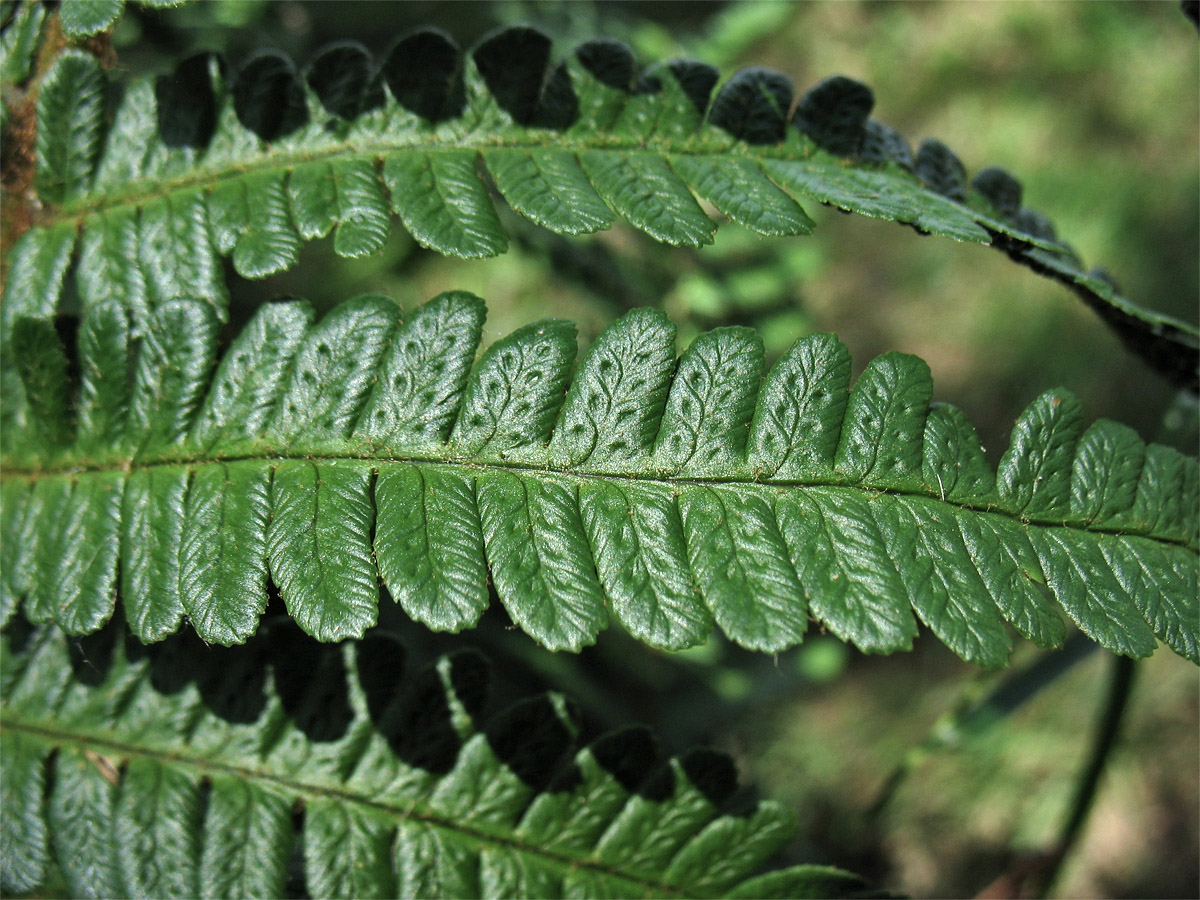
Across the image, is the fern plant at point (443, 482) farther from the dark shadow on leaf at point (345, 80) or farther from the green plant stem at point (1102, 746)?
the green plant stem at point (1102, 746)

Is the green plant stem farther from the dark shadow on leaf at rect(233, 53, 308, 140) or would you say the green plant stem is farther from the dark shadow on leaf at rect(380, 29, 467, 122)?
the dark shadow on leaf at rect(233, 53, 308, 140)

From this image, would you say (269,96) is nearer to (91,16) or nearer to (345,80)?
(345,80)

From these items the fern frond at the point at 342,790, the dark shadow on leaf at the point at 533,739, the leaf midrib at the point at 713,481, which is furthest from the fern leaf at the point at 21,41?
the dark shadow on leaf at the point at 533,739

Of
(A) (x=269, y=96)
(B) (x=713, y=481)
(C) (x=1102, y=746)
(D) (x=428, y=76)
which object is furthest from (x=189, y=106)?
(C) (x=1102, y=746)

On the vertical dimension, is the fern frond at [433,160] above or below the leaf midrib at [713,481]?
above

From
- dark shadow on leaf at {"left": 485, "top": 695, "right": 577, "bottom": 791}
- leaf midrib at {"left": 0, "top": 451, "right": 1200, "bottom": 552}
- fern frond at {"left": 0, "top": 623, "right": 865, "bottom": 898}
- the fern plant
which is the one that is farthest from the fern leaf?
dark shadow on leaf at {"left": 485, "top": 695, "right": 577, "bottom": 791}

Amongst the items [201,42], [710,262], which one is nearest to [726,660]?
[710,262]

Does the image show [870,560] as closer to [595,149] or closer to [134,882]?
[595,149]

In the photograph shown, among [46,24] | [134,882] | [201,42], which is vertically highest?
[201,42]
